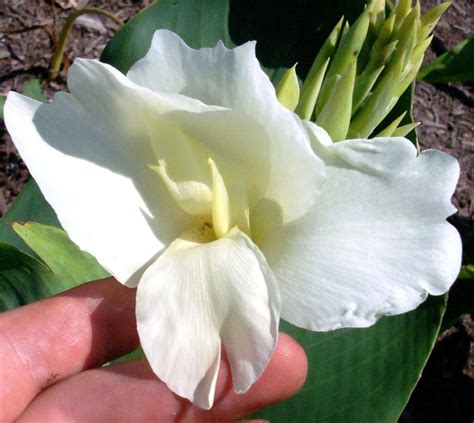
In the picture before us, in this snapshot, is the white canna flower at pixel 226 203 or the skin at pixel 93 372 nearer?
the white canna flower at pixel 226 203

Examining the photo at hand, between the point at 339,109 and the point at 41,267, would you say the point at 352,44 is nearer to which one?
the point at 339,109

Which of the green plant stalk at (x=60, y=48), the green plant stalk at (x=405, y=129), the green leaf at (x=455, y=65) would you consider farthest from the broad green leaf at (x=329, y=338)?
the green plant stalk at (x=60, y=48)

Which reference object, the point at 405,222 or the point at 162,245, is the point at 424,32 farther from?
the point at 162,245

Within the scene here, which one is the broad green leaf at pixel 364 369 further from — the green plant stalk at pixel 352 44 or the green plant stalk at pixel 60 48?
the green plant stalk at pixel 60 48

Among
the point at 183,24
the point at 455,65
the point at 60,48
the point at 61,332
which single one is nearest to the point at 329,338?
the point at 61,332

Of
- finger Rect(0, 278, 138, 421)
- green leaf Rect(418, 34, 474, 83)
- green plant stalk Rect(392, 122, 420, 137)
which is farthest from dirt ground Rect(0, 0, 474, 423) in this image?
green plant stalk Rect(392, 122, 420, 137)

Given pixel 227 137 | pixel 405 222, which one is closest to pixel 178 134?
pixel 227 137

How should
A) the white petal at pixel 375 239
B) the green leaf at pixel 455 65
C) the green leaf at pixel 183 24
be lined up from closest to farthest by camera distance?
the white petal at pixel 375 239
the green leaf at pixel 183 24
the green leaf at pixel 455 65

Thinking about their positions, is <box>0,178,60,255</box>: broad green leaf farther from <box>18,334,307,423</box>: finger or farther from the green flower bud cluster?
the green flower bud cluster
